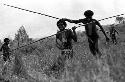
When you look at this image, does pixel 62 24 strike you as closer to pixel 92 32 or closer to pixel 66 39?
pixel 66 39

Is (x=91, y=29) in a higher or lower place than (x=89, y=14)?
lower

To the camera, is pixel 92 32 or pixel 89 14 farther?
pixel 89 14

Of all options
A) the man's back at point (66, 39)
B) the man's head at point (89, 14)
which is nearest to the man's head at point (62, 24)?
the man's back at point (66, 39)

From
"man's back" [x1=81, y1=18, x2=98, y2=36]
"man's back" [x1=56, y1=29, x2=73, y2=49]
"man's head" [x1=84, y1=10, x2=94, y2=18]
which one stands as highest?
"man's head" [x1=84, y1=10, x2=94, y2=18]

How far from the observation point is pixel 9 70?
9891 millimetres

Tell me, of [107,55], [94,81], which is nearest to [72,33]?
[107,55]

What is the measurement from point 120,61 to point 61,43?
17.7 ft

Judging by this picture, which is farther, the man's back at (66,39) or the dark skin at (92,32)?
the man's back at (66,39)

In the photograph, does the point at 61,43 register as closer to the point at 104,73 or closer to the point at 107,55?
the point at 107,55

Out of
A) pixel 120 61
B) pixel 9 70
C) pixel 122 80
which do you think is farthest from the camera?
pixel 9 70

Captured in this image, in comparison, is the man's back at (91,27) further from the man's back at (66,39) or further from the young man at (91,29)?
the man's back at (66,39)

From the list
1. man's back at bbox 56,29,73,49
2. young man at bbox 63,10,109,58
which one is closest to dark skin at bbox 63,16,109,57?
young man at bbox 63,10,109,58

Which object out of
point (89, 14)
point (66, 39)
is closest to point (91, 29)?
point (89, 14)

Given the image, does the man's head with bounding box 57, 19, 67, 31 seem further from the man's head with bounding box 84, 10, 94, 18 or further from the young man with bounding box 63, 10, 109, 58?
the man's head with bounding box 84, 10, 94, 18
